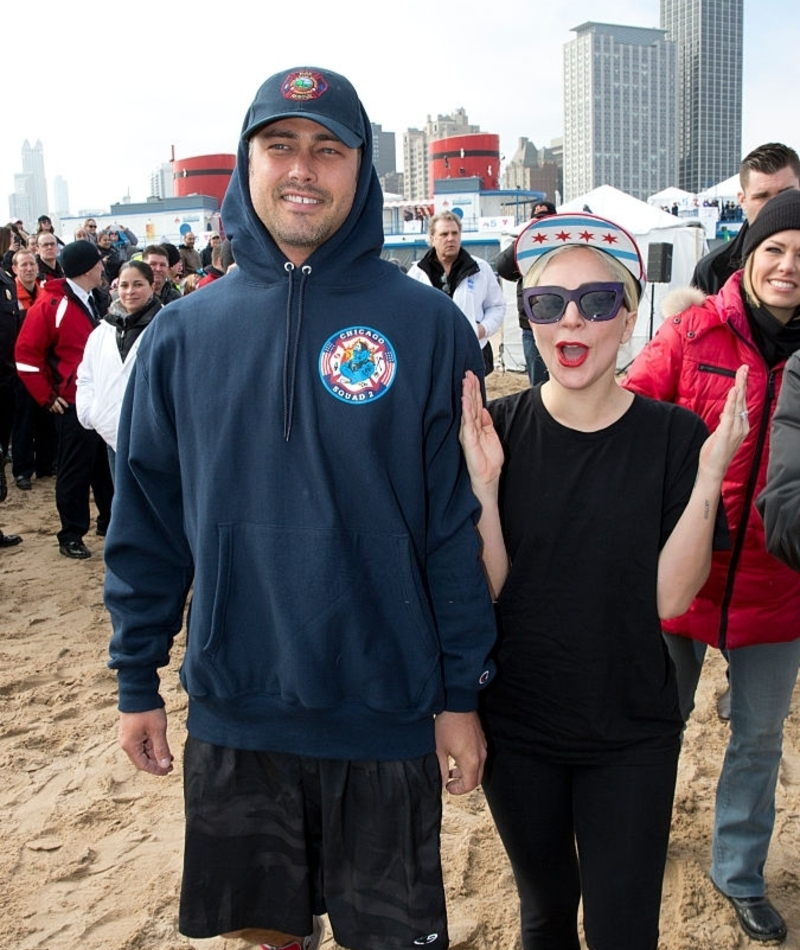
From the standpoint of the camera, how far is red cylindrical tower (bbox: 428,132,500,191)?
51156mm

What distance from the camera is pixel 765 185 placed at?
3760 mm

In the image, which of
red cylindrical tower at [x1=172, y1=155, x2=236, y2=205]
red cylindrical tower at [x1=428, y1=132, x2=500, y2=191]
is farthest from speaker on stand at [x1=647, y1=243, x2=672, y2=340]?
red cylindrical tower at [x1=172, y1=155, x2=236, y2=205]

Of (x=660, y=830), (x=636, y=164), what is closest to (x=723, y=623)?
(x=660, y=830)

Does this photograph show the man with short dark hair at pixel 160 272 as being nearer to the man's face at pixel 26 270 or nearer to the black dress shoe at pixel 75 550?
the man's face at pixel 26 270

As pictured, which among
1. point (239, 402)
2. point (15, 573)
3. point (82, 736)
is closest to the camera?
point (239, 402)

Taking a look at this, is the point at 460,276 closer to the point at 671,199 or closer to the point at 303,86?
the point at 303,86

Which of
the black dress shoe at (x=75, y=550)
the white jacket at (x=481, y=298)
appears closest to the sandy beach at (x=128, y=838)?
the black dress shoe at (x=75, y=550)

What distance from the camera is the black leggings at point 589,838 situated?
189 cm

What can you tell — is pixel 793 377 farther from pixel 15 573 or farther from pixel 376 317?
pixel 15 573

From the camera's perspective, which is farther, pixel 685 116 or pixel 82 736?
pixel 685 116

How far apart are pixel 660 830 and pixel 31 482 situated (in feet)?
27.5

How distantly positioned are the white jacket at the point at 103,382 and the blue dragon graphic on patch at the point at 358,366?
A: 381 centimetres

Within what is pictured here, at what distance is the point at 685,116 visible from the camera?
178875mm

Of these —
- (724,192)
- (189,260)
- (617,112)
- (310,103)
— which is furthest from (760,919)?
(617,112)
